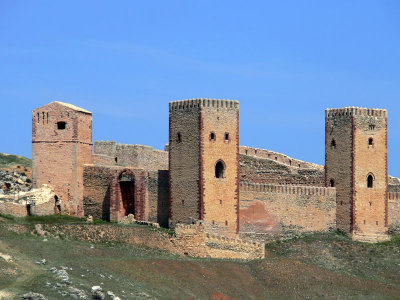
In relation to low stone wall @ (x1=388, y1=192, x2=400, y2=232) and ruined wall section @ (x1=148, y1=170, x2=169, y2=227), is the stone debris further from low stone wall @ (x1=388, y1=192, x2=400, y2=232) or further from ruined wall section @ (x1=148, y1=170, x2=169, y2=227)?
low stone wall @ (x1=388, y1=192, x2=400, y2=232)

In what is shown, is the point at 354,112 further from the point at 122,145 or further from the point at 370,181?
the point at 122,145

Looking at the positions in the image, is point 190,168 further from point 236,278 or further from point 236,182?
point 236,278

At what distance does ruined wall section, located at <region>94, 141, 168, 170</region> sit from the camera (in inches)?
2899

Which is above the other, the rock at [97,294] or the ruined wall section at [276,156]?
the ruined wall section at [276,156]

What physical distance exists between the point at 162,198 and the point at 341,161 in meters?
11.9

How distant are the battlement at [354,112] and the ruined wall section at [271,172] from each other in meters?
4.71

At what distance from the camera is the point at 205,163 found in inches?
2472

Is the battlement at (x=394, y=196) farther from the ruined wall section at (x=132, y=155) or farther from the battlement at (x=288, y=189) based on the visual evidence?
the ruined wall section at (x=132, y=155)

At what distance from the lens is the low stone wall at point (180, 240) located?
191 feet

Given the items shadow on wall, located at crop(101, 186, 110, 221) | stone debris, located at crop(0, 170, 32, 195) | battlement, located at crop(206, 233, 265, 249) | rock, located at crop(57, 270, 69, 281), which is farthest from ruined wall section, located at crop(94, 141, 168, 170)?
rock, located at crop(57, 270, 69, 281)

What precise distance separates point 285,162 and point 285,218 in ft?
35.6

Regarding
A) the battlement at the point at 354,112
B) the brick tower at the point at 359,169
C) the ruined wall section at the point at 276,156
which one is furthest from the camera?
the ruined wall section at the point at 276,156

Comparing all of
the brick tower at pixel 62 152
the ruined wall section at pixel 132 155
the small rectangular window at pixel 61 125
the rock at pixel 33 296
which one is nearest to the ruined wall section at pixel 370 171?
the ruined wall section at pixel 132 155

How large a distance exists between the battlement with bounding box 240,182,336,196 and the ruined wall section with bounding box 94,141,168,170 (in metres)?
9.89
